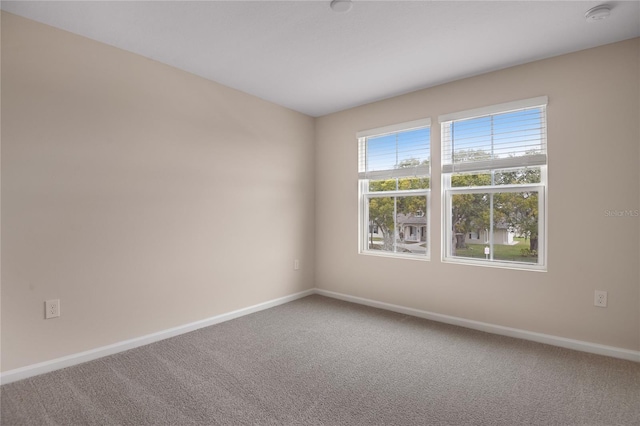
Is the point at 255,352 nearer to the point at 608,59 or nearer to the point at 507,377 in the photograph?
the point at 507,377

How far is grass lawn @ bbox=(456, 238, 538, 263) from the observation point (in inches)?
119

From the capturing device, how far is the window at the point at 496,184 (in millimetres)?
2941

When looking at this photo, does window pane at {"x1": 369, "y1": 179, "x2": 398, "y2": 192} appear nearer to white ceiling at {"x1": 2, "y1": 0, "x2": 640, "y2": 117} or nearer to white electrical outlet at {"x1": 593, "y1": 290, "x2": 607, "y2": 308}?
white ceiling at {"x1": 2, "y1": 0, "x2": 640, "y2": 117}

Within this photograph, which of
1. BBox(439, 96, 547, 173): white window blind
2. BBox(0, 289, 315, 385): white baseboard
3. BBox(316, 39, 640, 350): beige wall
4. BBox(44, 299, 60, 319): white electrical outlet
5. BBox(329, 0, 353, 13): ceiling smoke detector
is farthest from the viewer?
BBox(439, 96, 547, 173): white window blind

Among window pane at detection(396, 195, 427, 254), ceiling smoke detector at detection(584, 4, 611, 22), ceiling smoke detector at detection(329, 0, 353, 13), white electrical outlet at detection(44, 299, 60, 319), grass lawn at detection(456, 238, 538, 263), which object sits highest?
ceiling smoke detector at detection(329, 0, 353, 13)

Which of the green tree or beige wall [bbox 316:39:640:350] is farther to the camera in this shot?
the green tree

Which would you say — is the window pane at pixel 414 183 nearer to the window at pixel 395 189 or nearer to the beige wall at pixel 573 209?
the window at pixel 395 189

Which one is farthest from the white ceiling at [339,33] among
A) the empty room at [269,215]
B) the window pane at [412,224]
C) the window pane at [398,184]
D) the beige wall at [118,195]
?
the window pane at [412,224]

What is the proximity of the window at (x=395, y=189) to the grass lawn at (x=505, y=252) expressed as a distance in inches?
17.7

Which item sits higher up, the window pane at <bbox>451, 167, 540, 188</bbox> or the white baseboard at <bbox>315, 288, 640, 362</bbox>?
the window pane at <bbox>451, 167, 540, 188</bbox>

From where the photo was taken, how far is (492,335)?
9.96 ft

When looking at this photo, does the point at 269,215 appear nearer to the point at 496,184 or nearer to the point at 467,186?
the point at 467,186

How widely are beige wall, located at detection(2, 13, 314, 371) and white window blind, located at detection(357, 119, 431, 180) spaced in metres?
1.22

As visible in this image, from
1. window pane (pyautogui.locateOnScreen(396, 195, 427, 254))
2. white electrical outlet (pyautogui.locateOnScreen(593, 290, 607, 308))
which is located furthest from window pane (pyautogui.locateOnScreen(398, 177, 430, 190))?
white electrical outlet (pyautogui.locateOnScreen(593, 290, 607, 308))
